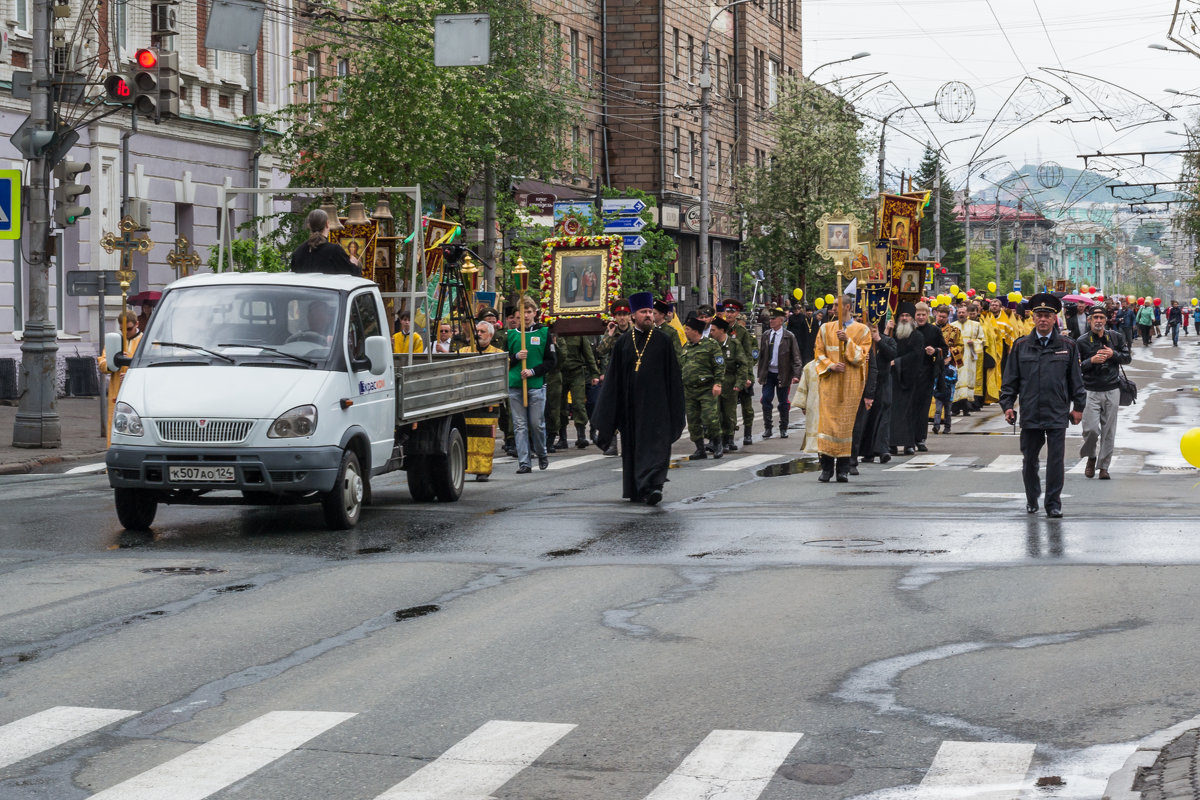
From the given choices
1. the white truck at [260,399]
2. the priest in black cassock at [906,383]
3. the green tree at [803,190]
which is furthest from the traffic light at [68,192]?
the green tree at [803,190]

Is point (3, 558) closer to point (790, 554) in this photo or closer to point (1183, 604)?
point (790, 554)

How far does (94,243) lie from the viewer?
32656 mm

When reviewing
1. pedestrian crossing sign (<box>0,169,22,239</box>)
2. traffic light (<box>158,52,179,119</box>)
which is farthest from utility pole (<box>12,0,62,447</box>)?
pedestrian crossing sign (<box>0,169,22,239</box>)

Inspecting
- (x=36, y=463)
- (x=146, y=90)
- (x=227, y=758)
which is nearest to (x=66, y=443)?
(x=36, y=463)

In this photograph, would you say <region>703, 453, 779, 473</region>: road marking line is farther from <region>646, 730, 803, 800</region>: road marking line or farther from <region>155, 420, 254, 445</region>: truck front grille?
<region>646, 730, 803, 800</region>: road marking line

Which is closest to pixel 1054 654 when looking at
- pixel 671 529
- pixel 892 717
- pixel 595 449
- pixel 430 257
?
pixel 892 717

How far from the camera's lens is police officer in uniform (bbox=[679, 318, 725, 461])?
22.5 metres

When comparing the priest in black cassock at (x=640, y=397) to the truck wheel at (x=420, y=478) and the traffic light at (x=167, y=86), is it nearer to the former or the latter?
the truck wheel at (x=420, y=478)

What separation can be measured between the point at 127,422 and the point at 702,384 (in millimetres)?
10215

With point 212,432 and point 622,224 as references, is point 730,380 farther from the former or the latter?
point 622,224

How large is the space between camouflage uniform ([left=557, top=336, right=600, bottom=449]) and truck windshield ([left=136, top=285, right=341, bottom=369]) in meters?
9.09

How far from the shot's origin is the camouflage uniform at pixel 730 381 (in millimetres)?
23422

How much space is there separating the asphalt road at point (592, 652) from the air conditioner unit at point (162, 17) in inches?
732

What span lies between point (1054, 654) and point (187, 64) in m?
29.1
